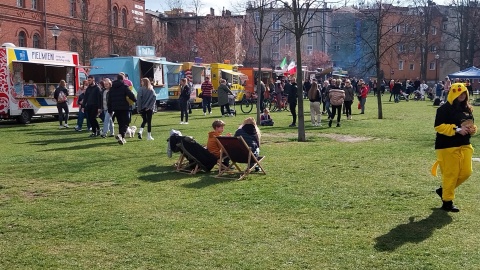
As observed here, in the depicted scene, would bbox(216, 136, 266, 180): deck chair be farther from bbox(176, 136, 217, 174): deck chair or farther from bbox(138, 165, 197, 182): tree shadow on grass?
bbox(138, 165, 197, 182): tree shadow on grass

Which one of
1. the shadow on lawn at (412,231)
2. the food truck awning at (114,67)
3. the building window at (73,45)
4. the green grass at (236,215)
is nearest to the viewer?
the green grass at (236,215)

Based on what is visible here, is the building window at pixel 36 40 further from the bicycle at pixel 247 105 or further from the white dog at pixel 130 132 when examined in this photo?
the white dog at pixel 130 132

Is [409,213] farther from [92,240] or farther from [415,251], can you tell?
[92,240]

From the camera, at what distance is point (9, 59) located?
21.0m

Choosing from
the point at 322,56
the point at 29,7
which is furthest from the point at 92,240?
the point at 322,56

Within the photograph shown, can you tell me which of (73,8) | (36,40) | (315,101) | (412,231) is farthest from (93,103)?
(73,8)

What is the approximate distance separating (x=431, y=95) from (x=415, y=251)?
43.4m

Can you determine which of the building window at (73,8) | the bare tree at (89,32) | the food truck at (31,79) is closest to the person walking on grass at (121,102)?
the food truck at (31,79)

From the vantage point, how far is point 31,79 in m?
23.0

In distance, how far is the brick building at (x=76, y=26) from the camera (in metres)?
42.3

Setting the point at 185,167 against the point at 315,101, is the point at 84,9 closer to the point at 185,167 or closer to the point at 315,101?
the point at 315,101

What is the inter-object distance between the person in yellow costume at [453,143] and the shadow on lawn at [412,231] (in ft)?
1.16

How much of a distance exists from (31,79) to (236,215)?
18.8m

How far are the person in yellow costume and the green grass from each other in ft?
1.19
